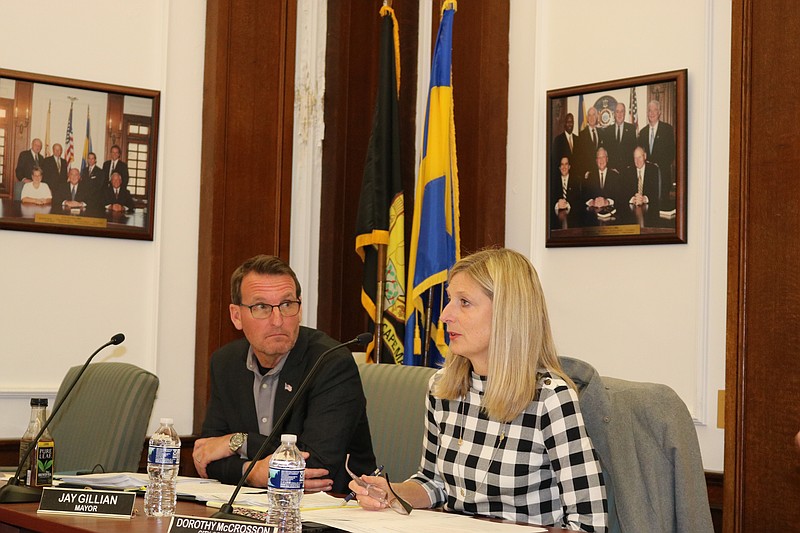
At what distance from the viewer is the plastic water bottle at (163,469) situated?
2545 mm

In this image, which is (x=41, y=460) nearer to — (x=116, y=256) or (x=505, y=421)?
(x=505, y=421)

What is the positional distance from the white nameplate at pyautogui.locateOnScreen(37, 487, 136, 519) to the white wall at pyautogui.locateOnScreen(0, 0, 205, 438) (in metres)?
2.22

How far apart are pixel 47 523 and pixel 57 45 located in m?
2.97

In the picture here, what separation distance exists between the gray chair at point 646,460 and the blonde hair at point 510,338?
0.42 ft

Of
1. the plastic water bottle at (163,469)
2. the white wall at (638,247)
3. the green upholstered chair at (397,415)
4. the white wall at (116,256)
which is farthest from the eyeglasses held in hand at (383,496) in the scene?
the white wall at (116,256)

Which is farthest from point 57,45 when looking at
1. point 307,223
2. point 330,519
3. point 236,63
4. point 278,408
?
point 330,519

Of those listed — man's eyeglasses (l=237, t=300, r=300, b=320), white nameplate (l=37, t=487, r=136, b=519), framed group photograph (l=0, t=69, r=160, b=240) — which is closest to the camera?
white nameplate (l=37, t=487, r=136, b=519)

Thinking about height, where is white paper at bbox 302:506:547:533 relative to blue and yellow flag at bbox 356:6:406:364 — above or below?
below

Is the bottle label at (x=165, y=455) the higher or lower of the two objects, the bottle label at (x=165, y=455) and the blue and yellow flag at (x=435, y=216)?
the lower

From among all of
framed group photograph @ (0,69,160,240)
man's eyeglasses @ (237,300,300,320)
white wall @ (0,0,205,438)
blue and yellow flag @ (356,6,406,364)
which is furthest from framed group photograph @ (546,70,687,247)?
framed group photograph @ (0,69,160,240)

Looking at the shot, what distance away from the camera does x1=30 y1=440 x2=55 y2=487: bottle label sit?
9.36ft

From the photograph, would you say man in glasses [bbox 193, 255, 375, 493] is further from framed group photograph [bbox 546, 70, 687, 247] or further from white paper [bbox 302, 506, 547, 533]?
framed group photograph [bbox 546, 70, 687, 247]

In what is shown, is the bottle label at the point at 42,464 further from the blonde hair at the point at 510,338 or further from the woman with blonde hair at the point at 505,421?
the blonde hair at the point at 510,338

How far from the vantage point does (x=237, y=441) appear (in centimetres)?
321
